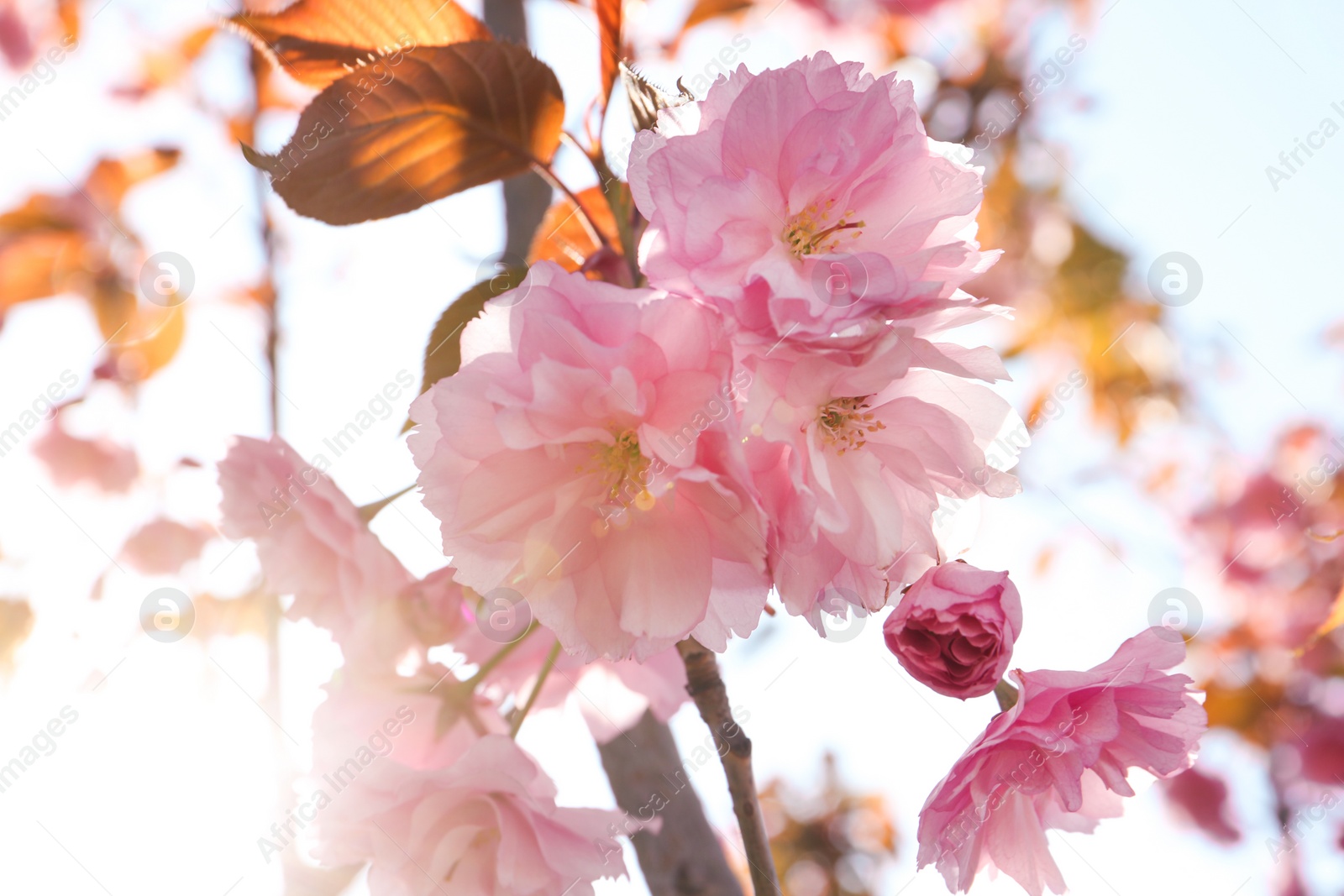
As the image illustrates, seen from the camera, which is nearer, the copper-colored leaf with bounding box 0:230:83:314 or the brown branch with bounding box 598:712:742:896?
the brown branch with bounding box 598:712:742:896

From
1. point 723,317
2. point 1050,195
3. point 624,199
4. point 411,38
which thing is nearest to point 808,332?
point 723,317

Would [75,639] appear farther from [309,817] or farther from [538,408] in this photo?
[538,408]

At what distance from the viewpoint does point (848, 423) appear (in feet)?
2.14

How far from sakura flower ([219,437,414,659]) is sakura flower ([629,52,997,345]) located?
52 cm

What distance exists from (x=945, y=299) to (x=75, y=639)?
2234mm

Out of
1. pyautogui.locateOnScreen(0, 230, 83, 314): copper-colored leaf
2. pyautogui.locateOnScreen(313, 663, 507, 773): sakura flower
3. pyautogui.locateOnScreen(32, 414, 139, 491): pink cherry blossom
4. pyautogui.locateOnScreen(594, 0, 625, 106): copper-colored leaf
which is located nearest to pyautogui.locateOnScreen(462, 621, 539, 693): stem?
pyautogui.locateOnScreen(313, 663, 507, 773): sakura flower

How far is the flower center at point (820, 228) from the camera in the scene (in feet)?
2.05

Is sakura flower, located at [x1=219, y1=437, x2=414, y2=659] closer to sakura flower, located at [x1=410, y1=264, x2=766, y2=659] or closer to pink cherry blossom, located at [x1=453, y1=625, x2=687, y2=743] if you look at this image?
pink cherry blossom, located at [x1=453, y1=625, x2=687, y2=743]

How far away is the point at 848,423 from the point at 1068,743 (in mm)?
297

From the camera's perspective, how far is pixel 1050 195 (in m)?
2.87

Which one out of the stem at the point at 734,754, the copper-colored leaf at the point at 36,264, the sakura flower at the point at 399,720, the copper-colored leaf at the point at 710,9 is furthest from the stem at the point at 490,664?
the copper-colored leaf at the point at 36,264

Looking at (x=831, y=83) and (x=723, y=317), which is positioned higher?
(x=831, y=83)

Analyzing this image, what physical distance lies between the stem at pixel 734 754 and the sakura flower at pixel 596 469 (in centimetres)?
9

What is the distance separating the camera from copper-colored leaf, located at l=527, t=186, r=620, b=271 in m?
0.96
